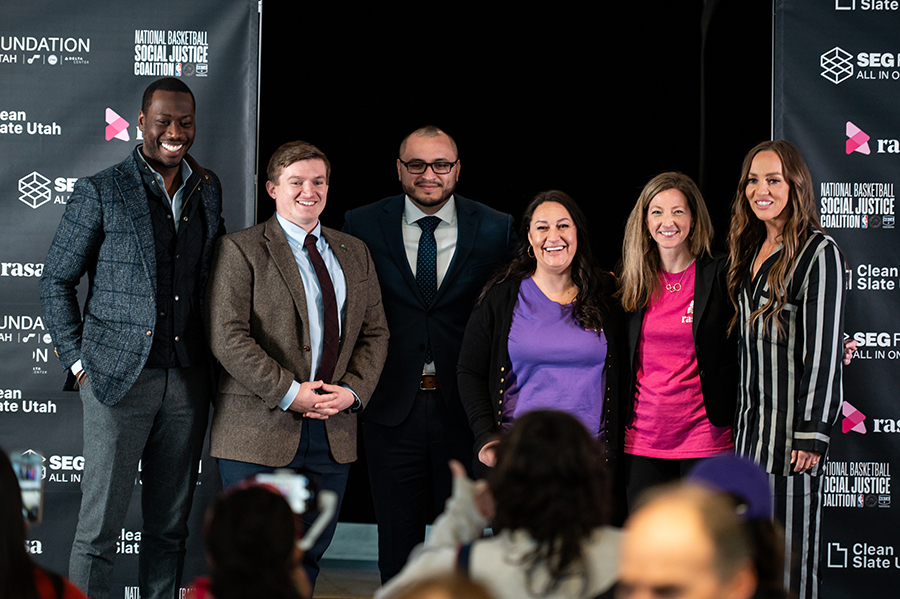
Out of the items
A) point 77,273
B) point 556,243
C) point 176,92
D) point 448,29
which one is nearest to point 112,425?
point 77,273

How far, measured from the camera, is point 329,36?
4.09 meters

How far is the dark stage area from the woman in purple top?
1.21 meters

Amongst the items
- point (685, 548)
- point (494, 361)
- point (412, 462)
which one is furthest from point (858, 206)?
point (685, 548)

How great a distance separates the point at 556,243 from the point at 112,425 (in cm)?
162

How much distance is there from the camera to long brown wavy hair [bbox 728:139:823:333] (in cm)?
261

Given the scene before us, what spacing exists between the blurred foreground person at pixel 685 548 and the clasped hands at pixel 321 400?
6.11 feet

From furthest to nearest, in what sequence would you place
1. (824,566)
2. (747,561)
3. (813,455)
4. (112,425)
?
1. (824,566)
2. (112,425)
3. (813,455)
4. (747,561)

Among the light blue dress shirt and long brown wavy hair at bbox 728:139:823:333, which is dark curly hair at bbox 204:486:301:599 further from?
long brown wavy hair at bbox 728:139:823:333

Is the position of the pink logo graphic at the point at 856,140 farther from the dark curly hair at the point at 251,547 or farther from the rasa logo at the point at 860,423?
the dark curly hair at the point at 251,547

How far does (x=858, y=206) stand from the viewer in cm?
346

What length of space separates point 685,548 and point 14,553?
115 cm

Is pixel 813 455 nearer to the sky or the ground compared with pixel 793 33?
nearer to the ground

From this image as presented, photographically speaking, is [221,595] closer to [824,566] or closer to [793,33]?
[824,566]

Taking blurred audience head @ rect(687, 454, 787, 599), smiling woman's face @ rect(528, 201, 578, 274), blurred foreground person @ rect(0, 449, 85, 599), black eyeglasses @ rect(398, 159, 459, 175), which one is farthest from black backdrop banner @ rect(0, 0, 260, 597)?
blurred audience head @ rect(687, 454, 787, 599)
